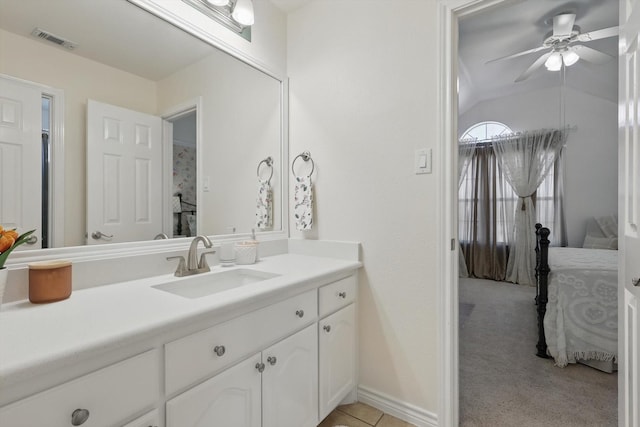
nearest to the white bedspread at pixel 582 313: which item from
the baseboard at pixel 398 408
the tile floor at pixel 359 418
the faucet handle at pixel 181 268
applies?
the baseboard at pixel 398 408

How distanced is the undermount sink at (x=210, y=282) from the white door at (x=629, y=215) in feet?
4.19

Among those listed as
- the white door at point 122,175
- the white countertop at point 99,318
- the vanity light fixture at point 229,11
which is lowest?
the white countertop at point 99,318

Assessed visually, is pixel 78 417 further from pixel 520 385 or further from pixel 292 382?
pixel 520 385

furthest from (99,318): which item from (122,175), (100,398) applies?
(122,175)

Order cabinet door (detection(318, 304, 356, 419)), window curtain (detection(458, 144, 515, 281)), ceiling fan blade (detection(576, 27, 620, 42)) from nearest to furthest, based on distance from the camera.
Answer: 1. cabinet door (detection(318, 304, 356, 419))
2. ceiling fan blade (detection(576, 27, 620, 42))
3. window curtain (detection(458, 144, 515, 281))

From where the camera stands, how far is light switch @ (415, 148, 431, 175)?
1.46 meters

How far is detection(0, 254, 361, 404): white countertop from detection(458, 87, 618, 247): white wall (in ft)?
14.6

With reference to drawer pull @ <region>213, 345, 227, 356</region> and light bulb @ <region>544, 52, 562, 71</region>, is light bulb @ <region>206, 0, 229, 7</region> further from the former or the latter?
light bulb @ <region>544, 52, 562, 71</region>

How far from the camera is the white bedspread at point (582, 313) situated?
6.43 feet

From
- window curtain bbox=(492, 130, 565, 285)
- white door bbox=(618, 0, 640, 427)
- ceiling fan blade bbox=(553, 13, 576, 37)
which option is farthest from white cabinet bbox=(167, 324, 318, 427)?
window curtain bbox=(492, 130, 565, 285)

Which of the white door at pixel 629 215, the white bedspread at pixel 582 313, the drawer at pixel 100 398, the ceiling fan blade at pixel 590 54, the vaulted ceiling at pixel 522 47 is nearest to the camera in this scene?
the drawer at pixel 100 398

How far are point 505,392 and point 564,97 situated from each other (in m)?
4.18

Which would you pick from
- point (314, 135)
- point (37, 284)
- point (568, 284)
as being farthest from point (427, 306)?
point (37, 284)

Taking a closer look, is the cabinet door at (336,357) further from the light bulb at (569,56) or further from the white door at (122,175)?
the light bulb at (569,56)
